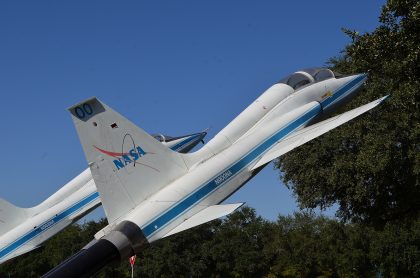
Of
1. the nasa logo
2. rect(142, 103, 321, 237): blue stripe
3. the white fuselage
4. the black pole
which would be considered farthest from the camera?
the nasa logo

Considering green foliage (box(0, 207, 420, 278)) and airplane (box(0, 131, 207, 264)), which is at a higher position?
airplane (box(0, 131, 207, 264))

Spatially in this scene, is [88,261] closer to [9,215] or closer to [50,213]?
[50,213]

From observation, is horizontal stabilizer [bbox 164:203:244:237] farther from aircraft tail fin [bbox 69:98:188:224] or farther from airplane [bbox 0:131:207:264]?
airplane [bbox 0:131:207:264]

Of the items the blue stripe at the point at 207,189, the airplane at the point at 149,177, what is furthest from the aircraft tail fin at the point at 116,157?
the blue stripe at the point at 207,189

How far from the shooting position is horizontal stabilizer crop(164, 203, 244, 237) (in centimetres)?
1179

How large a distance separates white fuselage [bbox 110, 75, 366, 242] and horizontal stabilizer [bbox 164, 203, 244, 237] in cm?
13

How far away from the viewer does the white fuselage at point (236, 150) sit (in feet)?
40.8

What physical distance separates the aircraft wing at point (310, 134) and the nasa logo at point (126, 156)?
335 cm

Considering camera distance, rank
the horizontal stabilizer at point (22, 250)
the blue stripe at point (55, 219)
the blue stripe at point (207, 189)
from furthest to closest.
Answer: the blue stripe at point (55, 219) → the horizontal stabilizer at point (22, 250) → the blue stripe at point (207, 189)

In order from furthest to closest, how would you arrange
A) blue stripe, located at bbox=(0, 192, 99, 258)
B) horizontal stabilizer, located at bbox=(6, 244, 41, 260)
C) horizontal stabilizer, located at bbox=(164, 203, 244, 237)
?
1. blue stripe, located at bbox=(0, 192, 99, 258)
2. horizontal stabilizer, located at bbox=(6, 244, 41, 260)
3. horizontal stabilizer, located at bbox=(164, 203, 244, 237)

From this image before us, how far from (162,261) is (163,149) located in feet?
144

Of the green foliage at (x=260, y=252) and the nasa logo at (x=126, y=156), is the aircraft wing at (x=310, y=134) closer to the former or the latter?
the nasa logo at (x=126, y=156)

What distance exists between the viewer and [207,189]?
13.4 metres

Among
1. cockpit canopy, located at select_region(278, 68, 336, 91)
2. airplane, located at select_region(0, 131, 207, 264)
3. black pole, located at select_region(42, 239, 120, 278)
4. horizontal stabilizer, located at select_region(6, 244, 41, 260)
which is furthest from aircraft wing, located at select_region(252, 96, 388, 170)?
horizontal stabilizer, located at select_region(6, 244, 41, 260)
